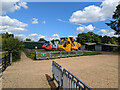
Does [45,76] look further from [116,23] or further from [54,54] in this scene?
[116,23]

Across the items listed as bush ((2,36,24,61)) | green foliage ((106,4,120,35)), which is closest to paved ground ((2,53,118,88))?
bush ((2,36,24,61))

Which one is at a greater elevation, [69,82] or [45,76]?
[69,82]

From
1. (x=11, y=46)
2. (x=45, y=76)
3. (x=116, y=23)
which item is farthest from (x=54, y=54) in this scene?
(x=116, y=23)

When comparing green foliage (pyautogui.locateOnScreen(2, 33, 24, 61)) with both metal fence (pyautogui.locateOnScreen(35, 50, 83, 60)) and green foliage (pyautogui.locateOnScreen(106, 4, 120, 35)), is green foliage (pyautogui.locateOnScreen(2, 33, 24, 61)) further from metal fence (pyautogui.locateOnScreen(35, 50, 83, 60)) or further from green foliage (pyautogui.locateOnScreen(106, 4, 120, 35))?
green foliage (pyautogui.locateOnScreen(106, 4, 120, 35))

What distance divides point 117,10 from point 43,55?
2300 centimetres

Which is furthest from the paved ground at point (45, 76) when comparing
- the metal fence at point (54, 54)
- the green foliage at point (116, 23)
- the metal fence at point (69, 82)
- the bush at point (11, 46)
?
the green foliage at point (116, 23)

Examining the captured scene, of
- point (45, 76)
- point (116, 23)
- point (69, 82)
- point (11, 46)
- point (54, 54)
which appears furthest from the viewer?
point (116, 23)

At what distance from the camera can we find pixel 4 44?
350 inches

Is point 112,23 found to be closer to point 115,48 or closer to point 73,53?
point 115,48

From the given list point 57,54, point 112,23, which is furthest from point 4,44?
point 112,23

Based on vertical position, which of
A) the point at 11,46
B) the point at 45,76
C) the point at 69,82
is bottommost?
the point at 45,76

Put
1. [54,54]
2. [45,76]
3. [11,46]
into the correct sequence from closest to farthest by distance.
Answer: [45,76], [11,46], [54,54]

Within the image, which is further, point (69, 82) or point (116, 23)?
point (116, 23)

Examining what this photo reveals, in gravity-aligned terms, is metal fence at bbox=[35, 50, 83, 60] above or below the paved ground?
above
